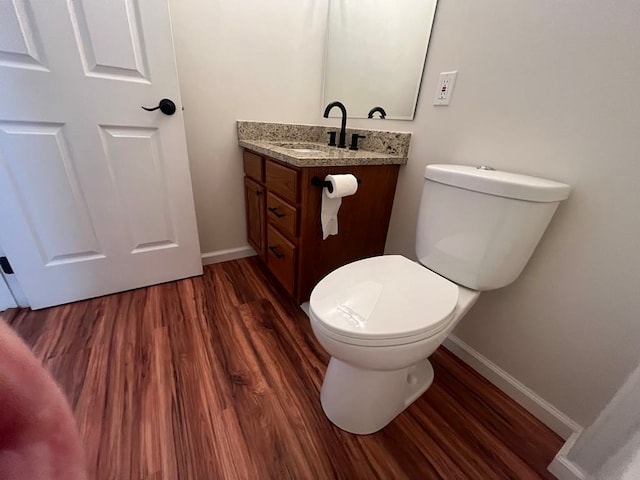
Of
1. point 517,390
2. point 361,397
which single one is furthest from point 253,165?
Result: point 517,390

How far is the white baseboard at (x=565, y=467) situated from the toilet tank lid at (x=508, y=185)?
74 cm

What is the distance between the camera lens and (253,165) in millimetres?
1424

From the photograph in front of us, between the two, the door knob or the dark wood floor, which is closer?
the dark wood floor

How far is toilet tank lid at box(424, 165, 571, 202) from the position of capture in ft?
2.34

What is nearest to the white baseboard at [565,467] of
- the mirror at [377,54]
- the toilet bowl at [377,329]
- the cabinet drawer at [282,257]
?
the toilet bowl at [377,329]

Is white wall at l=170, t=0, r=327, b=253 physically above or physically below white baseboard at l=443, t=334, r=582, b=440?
above

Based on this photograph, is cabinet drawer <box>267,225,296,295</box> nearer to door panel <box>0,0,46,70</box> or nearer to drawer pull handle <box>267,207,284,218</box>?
drawer pull handle <box>267,207,284,218</box>

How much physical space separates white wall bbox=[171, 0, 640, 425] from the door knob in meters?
0.21

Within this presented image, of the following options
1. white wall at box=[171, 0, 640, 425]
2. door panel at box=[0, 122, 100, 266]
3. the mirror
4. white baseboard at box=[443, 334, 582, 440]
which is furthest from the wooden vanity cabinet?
door panel at box=[0, 122, 100, 266]

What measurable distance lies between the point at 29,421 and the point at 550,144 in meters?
1.25

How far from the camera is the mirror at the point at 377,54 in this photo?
1118 mm

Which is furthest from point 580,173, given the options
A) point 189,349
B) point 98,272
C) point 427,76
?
point 98,272

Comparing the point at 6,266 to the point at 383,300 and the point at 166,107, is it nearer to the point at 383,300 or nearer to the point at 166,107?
the point at 166,107

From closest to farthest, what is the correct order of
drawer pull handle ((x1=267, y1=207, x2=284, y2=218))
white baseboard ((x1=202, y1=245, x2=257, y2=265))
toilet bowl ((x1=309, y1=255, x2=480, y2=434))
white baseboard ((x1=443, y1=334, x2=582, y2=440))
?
toilet bowl ((x1=309, y1=255, x2=480, y2=434)) → white baseboard ((x1=443, y1=334, x2=582, y2=440)) → drawer pull handle ((x1=267, y1=207, x2=284, y2=218)) → white baseboard ((x1=202, y1=245, x2=257, y2=265))
